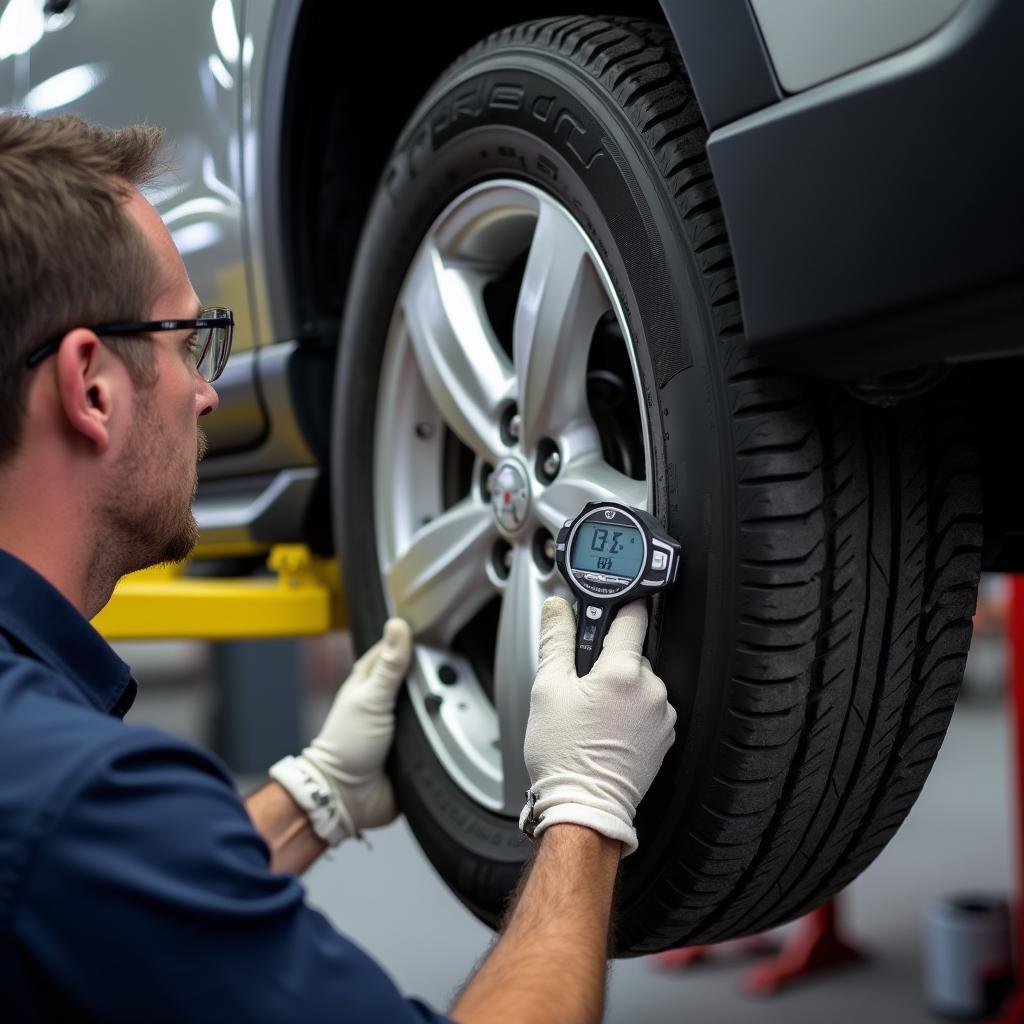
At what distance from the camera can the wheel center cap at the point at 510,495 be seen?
1216 mm

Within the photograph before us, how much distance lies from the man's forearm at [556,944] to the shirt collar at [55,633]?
0.34 m

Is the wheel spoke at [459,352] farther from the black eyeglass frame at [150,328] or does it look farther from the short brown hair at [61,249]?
the short brown hair at [61,249]

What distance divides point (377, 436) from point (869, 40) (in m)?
0.83

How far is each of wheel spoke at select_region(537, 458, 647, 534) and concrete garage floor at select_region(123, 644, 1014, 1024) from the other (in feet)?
4.66

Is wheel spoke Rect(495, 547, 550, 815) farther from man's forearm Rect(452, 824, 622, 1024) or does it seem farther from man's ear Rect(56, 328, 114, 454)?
man's ear Rect(56, 328, 114, 454)

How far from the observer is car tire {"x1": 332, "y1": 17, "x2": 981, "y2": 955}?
94 centimetres

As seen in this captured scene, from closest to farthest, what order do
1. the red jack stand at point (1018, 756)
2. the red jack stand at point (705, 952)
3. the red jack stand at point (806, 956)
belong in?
the red jack stand at point (1018, 756), the red jack stand at point (806, 956), the red jack stand at point (705, 952)

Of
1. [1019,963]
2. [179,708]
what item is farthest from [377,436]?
[179,708]

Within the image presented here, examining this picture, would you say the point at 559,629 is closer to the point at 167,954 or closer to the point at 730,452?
the point at 730,452

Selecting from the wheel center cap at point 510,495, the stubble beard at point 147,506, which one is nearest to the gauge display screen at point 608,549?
the wheel center cap at point 510,495

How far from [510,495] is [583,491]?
0.12 metres

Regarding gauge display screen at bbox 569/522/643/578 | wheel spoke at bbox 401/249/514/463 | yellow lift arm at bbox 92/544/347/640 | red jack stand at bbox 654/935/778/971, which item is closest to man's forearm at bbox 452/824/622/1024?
gauge display screen at bbox 569/522/643/578

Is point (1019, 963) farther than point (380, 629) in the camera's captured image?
Yes

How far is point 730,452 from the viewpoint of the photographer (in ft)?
3.10
